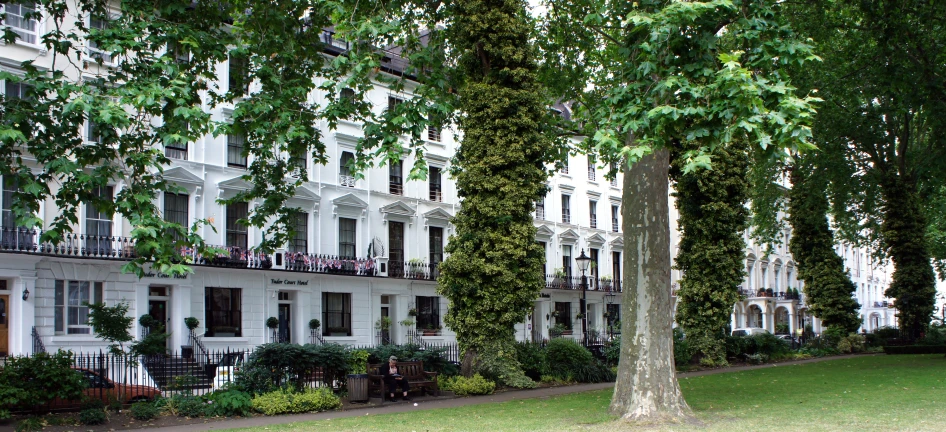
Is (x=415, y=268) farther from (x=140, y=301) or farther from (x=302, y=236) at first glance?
(x=140, y=301)

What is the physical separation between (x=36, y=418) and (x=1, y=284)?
1171 cm

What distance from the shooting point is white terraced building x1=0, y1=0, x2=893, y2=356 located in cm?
2453

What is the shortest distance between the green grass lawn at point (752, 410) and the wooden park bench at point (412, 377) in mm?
2518

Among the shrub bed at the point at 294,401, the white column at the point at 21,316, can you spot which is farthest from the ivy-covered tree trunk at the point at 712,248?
the white column at the point at 21,316

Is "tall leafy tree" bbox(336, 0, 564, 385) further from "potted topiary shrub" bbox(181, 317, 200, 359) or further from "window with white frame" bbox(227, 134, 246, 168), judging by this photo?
"window with white frame" bbox(227, 134, 246, 168)

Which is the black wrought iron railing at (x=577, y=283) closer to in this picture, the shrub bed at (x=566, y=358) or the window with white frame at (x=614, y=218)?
the window with white frame at (x=614, y=218)

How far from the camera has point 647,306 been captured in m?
13.9

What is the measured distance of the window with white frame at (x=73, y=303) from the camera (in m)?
25.1

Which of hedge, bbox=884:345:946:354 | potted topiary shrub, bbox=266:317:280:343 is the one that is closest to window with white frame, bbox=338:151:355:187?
potted topiary shrub, bbox=266:317:280:343

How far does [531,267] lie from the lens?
22359mm

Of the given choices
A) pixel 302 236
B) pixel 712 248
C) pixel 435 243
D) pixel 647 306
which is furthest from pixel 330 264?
A: pixel 647 306

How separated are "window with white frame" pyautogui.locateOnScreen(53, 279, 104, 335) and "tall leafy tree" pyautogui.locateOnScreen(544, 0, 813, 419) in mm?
18083

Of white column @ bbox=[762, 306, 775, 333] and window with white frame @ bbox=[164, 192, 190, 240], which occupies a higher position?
window with white frame @ bbox=[164, 192, 190, 240]

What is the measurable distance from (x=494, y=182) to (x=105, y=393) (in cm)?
1048
